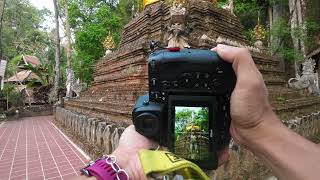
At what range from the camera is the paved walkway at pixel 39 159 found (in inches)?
218

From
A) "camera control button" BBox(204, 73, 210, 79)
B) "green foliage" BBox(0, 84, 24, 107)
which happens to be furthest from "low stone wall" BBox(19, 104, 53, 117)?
"camera control button" BBox(204, 73, 210, 79)

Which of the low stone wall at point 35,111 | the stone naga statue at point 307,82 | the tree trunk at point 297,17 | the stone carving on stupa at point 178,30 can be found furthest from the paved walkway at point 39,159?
the tree trunk at point 297,17

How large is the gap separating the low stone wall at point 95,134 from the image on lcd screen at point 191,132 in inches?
137

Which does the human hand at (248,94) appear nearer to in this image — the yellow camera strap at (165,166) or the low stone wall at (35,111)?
the yellow camera strap at (165,166)

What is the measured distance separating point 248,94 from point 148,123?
36 cm

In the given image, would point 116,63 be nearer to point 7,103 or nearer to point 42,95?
point 7,103

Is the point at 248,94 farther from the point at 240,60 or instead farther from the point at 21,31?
the point at 21,31

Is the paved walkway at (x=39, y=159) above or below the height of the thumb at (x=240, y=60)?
below

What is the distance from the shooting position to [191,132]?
1220 mm

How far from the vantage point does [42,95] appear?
933 inches

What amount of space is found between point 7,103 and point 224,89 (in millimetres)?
19867

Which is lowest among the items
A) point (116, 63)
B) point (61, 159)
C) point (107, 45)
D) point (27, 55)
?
point (61, 159)

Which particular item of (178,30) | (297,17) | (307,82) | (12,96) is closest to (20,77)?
(12,96)

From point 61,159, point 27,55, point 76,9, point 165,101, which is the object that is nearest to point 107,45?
point 61,159
